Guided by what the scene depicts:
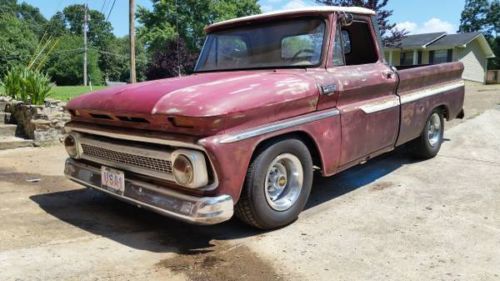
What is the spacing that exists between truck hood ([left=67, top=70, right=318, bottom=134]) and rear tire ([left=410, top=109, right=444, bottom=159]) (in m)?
2.73

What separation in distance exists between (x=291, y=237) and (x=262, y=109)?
42.4 inches

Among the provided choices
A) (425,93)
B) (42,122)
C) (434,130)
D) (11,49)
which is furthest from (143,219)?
(11,49)

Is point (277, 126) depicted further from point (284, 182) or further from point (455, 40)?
point (455, 40)

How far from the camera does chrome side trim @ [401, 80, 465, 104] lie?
18.1 feet

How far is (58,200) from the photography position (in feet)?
16.4

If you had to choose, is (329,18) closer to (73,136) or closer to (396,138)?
(396,138)

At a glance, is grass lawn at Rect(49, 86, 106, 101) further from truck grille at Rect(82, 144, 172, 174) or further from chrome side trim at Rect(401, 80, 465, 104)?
chrome side trim at Rect(401, 80, 465, 104)

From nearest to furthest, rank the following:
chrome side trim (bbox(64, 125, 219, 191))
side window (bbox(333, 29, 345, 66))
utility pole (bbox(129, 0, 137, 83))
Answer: chrome side trim (bbox(64, 125, 219, 191)) → side window (bbox(333, 29, 345, 66)) → utility pole (bbox(129, 0, 137, 83))

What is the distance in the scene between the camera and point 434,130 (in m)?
6.64

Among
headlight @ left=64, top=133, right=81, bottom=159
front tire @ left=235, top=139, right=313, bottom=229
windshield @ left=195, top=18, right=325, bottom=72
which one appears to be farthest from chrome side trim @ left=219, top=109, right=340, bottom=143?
headlight @ left=64, top=133, right=81, bottom=159

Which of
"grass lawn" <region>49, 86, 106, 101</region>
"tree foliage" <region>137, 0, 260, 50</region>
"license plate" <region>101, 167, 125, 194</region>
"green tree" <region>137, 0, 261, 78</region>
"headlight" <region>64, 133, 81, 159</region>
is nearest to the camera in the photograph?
"license plate" <region>101, 167, 125, 194</region>

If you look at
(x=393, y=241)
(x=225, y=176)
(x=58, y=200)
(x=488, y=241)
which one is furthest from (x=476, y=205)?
(x=58, y=200)

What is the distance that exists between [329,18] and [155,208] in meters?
2.43

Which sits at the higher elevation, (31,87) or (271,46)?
(271,46)
